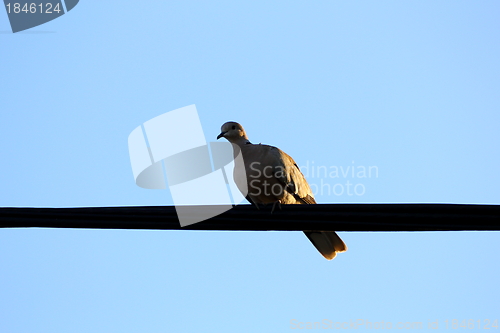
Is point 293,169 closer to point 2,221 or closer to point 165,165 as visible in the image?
point 165,165

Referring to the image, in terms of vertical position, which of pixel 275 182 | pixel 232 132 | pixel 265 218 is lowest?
pixel 265 218

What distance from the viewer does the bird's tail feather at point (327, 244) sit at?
228 inches

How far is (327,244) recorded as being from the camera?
5805mm

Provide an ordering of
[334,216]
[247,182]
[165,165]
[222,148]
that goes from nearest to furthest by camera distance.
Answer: [334,216]
[165,165]
[247,182]
[222,148]

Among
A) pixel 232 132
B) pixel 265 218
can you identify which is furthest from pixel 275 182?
pixel 265 218

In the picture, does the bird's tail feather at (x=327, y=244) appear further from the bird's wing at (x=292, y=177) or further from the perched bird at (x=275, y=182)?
the bird's wing at (x=292, y=177)

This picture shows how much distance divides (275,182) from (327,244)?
0.79 meters

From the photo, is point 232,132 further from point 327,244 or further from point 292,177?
point 327,244

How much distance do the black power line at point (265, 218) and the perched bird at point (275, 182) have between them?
1846 millimetres

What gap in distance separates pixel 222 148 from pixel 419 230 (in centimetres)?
307

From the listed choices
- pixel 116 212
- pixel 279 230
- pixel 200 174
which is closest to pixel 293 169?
pixel 200 174

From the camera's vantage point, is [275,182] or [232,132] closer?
[275,182]

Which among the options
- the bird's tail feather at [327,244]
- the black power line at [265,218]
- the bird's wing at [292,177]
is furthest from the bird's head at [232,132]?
the black power line at [265,218]

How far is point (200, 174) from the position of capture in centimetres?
530
